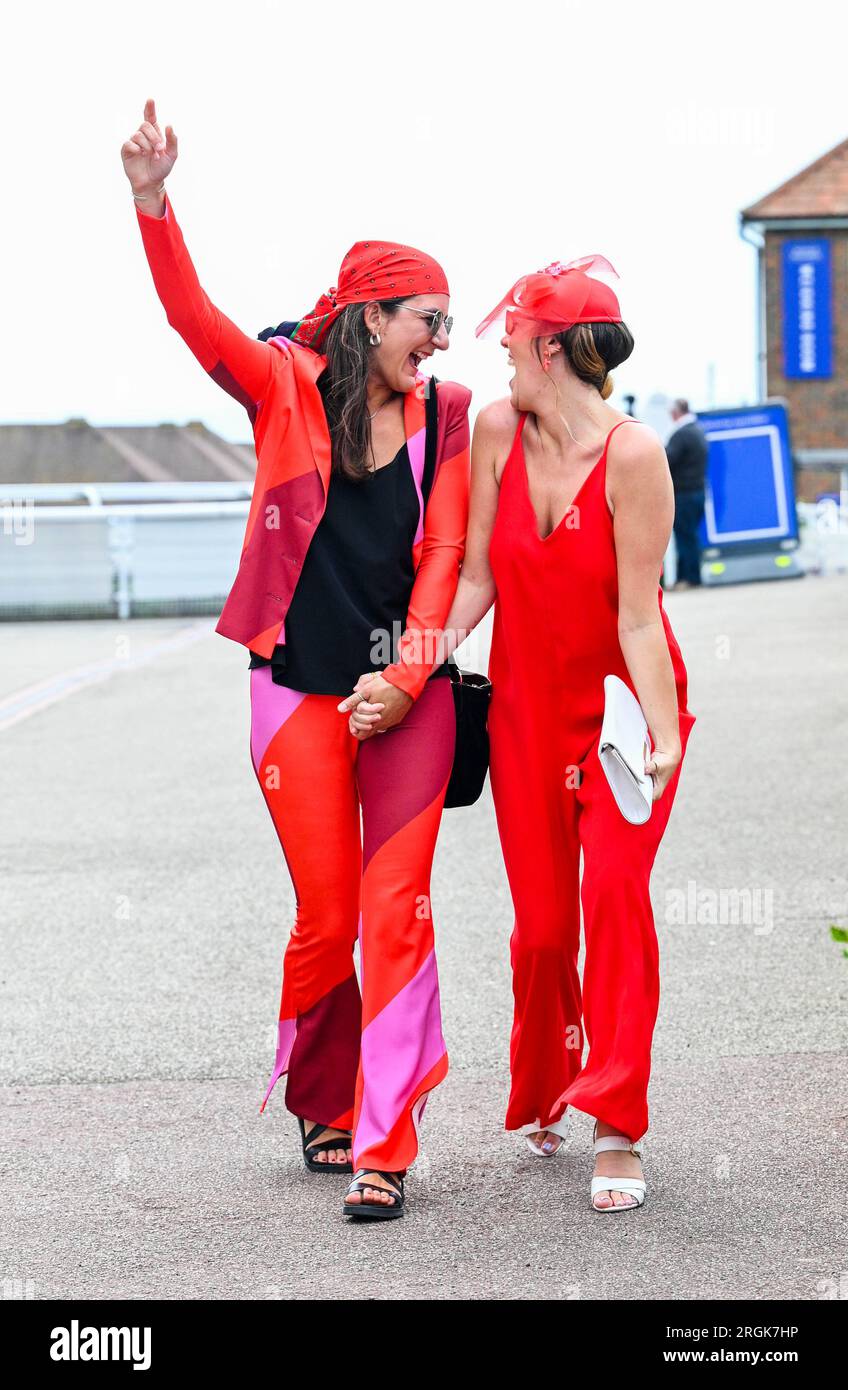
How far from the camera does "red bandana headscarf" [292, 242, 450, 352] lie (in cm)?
412

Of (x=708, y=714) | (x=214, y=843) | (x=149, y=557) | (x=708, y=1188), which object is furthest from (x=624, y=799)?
(x=149, y=557)

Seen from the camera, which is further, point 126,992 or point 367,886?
point 126,992

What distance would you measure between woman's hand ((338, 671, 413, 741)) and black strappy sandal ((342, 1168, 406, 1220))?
91 centimetres

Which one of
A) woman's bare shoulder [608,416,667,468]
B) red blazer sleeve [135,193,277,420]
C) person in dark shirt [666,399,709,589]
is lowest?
woman's bare shoulder [608,416,667,468]

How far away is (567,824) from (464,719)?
32 centimetres

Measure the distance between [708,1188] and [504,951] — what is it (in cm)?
236

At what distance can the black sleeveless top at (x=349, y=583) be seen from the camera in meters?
4.18

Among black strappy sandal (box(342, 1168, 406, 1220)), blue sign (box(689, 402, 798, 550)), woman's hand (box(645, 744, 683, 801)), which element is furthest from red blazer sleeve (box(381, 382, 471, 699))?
blue sign (box(689, 402, 798, 550))

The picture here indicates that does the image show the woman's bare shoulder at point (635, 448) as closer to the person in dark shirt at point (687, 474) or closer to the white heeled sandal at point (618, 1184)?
the white heeled sandal at point (618, 1184)

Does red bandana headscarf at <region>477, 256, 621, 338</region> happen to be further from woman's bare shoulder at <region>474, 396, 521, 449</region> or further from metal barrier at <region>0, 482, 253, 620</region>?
metal barrier at <region>0, 482, 253, 620</region>

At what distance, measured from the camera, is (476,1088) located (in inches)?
197

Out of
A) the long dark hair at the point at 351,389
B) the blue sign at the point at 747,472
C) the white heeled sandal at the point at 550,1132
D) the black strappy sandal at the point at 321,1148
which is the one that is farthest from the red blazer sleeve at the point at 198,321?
the blue sign at the point at 747,472
